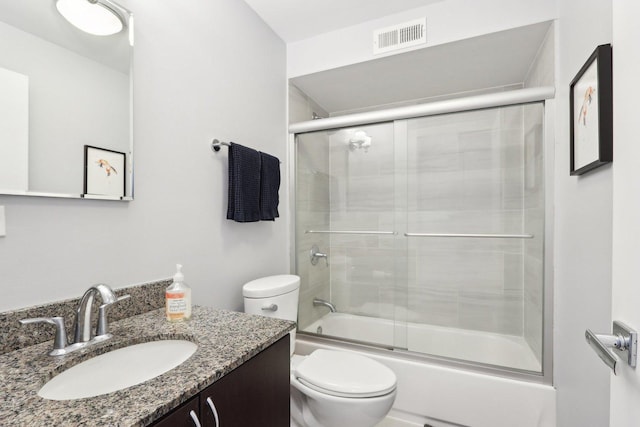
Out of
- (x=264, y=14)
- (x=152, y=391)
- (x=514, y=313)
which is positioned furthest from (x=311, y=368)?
(x=264, y=14)

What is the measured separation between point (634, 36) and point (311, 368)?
1.56 meters

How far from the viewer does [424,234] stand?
2115 millimetres

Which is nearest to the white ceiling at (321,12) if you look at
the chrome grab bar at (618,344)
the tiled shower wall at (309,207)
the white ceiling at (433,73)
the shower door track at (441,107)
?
the white ceiling at (433,73)

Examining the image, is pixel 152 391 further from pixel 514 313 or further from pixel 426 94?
pixel 426 94

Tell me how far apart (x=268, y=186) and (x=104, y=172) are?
2.84ft

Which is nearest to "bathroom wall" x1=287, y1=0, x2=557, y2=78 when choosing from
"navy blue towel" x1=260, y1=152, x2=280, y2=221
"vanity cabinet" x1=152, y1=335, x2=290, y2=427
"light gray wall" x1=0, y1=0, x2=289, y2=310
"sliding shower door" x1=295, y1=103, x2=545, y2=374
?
"light gray wall" x1=0, y1=0, x2=289, y2=310

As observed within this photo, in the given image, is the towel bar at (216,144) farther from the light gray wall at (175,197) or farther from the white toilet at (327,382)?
the white toilet at (327,382)

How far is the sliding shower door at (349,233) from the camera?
2168mm

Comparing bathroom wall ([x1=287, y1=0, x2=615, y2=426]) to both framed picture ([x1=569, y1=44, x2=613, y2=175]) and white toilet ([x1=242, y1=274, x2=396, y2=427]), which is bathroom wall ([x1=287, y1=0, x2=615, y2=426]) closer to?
framed picture ([x1=569, y1=44, x2=613, y2=175])

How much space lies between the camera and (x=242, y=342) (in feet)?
2.87

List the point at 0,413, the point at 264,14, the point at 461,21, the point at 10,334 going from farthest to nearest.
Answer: the point at 264,14
the point at 461,21
the point at 10,334
the point at 0,413

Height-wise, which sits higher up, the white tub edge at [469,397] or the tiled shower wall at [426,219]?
the tiled shower wall at [426,219]

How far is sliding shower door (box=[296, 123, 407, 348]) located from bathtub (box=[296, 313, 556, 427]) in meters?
0.18

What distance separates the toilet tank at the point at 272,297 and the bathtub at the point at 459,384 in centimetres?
55
